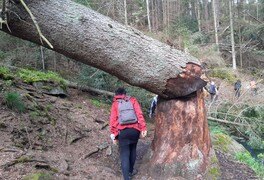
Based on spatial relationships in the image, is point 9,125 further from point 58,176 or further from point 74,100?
point 74,100

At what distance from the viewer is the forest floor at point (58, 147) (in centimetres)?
426

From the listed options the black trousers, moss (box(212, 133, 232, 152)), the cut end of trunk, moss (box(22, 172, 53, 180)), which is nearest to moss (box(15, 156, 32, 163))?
moss (box(22, 172, 53, 180))

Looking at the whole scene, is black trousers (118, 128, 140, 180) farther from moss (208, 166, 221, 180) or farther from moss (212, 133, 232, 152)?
moss (212, 133, 232, 152)


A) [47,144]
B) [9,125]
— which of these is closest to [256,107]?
[47,144]

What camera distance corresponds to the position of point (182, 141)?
16.5 ft

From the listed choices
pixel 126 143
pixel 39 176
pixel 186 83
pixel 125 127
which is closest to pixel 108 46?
pixel 125 127

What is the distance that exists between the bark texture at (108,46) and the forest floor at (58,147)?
164cm

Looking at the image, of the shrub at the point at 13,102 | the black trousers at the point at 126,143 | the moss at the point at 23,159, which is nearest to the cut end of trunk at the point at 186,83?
the black trousers at the point at 126,143

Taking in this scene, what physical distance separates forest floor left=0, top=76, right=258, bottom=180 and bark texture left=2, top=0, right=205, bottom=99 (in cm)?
164

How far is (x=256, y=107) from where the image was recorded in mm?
8648

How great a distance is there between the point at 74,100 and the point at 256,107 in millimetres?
5547

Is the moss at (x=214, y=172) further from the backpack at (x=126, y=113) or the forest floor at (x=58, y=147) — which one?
the backpack at (x=126, y=113)

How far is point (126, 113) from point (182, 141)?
1.13m

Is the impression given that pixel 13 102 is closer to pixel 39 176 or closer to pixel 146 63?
pixel 39 176
